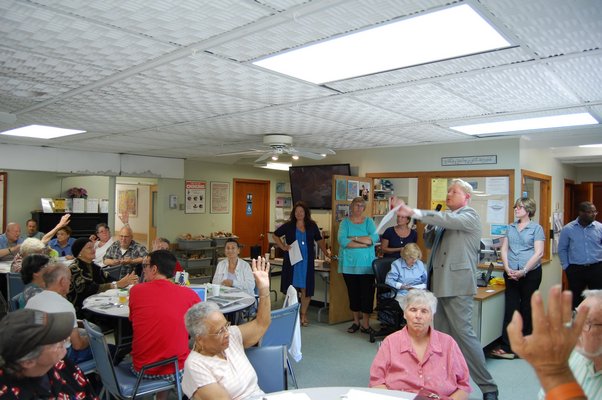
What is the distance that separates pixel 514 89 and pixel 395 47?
1185 millimetres

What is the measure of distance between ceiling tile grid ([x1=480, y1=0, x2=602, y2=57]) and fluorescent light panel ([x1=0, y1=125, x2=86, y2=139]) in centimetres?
457

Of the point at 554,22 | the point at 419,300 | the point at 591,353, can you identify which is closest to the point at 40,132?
the point at 419,300

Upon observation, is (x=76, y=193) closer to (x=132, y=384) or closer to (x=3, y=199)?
(x=3, y=199)

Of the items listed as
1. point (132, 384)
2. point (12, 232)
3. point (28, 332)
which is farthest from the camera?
point (12, 232)

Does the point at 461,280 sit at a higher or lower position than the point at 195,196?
lower

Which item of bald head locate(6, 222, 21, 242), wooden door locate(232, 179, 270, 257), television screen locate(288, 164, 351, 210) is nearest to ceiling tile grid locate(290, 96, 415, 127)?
television screen locate(288, 164, 351, 210)

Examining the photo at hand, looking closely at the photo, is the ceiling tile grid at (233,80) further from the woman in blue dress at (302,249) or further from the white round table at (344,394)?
the woman in blue dress at (302,249)

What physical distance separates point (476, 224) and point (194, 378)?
228 centimetres

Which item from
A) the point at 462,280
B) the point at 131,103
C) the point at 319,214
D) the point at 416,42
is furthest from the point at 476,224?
the point at 319,214

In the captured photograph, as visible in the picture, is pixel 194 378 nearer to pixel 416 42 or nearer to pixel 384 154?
pixel 416 42

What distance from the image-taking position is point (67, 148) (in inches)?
262

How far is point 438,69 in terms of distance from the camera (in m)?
2.44

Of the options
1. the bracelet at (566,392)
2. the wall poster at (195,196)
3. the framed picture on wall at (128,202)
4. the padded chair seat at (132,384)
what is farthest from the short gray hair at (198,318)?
the framed picture on wall at (128,202)

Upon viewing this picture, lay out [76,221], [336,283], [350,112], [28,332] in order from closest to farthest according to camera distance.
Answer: [28,332], [350,112], [336,283], [76,221]
